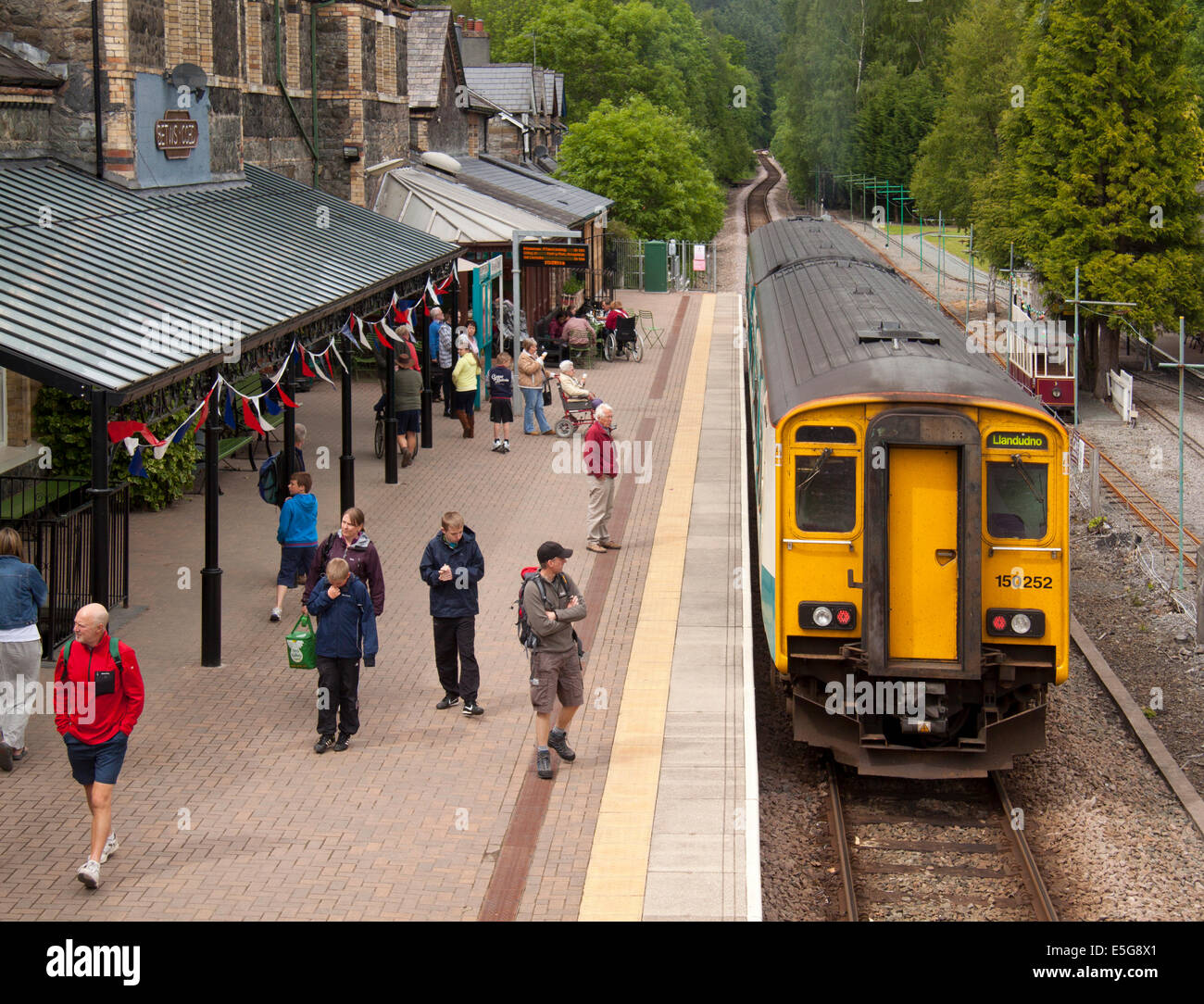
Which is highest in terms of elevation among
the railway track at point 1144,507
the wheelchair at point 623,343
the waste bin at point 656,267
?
the waste bin at point 656,267

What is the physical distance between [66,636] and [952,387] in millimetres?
7349

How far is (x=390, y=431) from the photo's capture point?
1959 cm

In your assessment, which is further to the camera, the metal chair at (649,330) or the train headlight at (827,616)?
the metal chair at (649,330)

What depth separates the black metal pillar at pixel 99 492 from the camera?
1047cm

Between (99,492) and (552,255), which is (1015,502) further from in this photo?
(552,255)

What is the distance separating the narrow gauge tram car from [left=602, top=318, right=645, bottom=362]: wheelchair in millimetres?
20345

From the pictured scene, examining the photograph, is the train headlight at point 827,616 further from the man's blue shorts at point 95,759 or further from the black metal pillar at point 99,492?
the black metal pillar at point 99,492

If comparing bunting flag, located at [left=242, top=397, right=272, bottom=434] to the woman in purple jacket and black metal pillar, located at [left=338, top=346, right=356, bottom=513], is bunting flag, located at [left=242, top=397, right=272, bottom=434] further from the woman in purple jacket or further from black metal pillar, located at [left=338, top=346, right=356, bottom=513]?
black metal pillar, located at [left=338, top=346, right=356, bottom=513]

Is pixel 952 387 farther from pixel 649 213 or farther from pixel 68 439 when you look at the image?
pixel 649 213

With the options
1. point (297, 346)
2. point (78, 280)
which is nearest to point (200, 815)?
point (78, 280)

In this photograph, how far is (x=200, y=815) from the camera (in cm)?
971

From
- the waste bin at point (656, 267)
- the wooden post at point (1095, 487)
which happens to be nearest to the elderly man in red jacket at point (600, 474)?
the wooden post at point (1095, 487)

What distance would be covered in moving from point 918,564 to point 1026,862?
7.08 ft

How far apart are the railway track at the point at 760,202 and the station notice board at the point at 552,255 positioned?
38075 millimetres
